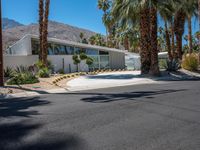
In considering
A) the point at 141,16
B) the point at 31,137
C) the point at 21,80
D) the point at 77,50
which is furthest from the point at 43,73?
the point at 31,137

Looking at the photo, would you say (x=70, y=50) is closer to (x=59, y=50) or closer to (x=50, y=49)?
(x=59, y=50)

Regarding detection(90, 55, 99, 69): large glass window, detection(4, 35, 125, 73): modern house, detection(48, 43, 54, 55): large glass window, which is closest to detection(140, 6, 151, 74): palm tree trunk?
detection(4, 35, 125, 73): modern house

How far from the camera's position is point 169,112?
336 inches

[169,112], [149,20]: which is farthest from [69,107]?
[149,20]

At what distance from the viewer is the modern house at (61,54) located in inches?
1272

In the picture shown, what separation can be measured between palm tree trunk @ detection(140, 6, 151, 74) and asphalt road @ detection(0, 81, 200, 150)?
50.8 ft

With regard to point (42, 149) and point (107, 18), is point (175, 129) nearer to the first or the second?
point (42, 149)

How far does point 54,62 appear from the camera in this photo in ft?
113

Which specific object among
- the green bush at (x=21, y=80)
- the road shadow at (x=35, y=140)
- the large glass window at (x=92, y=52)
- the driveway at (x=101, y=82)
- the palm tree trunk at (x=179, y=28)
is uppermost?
the palm tree trunk at (x=179, y=28)

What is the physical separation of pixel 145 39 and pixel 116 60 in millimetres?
17884

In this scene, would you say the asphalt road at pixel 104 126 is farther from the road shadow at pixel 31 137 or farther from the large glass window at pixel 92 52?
the large glass window at pixel 92 52

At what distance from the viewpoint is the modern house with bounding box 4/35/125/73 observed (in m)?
32.3

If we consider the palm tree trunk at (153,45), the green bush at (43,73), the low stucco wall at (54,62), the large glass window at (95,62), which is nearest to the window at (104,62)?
the large glass window at (95,62)

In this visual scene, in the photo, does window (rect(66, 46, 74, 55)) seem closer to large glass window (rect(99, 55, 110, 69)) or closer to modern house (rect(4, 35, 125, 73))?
modern house (rect(4, 35, 125, 73))
